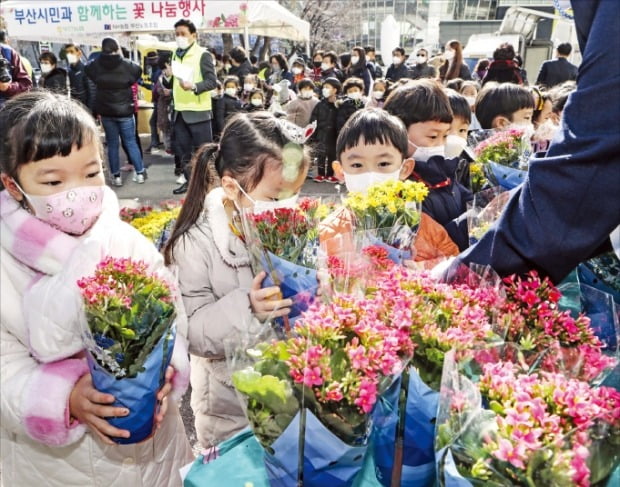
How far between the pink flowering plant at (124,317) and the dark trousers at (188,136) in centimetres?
675

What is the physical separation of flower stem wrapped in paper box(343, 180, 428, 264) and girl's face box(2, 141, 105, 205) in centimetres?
89

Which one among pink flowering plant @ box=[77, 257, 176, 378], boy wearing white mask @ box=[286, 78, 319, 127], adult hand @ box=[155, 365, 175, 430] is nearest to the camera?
pink flowering plant @ box=[77, 257, 176, 378]

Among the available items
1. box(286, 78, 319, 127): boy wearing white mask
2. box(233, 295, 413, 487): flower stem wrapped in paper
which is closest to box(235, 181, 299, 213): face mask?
box(233, 295, 413, 487): flower stem wrapped in paper

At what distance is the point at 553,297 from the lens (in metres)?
1.27

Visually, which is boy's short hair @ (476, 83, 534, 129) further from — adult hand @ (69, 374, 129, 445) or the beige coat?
adult hand @ (69, 374, 129, 445)

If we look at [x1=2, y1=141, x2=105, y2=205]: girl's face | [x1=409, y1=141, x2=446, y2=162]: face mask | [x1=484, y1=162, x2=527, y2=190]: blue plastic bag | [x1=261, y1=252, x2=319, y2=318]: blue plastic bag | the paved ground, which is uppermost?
[x1=2, y1=141, x2=105, y2=205]: girl's face

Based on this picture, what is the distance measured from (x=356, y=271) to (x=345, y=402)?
512 mm

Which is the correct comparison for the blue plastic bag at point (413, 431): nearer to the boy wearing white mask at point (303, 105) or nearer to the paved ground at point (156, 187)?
the paved ground at point (156, 187)

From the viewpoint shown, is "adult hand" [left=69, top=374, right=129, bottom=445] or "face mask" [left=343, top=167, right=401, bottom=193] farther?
"face mask" [left=343, top=167, right=401, bottom=193]

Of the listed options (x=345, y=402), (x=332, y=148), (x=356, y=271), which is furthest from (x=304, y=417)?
(x=332, y=148)

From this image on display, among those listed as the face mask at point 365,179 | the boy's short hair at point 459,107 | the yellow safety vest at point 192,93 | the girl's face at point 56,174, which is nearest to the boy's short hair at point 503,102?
the boy's short hair at point 459,107

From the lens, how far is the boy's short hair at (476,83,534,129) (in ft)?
13.3

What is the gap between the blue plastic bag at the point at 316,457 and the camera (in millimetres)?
991

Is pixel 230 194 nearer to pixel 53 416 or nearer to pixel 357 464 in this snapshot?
pixel 53 416
